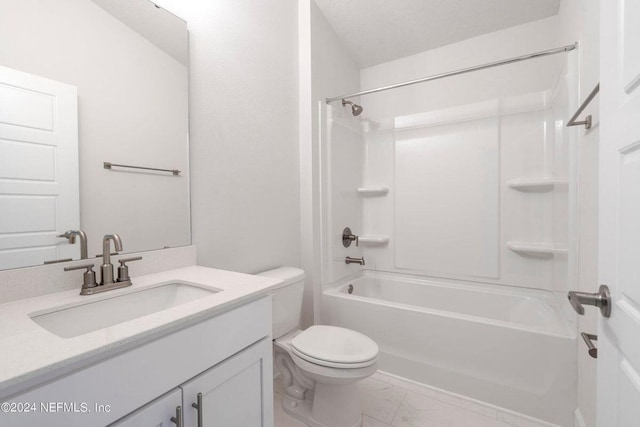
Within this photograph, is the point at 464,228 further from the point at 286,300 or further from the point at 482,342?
the point at 286,300

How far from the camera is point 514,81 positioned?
2.12m

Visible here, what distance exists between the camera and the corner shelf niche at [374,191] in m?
2.53

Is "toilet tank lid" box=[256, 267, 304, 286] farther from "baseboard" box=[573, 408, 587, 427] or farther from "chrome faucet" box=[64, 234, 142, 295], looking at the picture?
"baseboard" box=[573, 408, 587, 427]

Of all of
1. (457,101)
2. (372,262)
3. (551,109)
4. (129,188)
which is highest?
(457,101)

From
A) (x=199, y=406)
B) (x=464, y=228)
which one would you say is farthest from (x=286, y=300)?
(x=464, y=228)

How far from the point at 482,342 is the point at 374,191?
4.60ft

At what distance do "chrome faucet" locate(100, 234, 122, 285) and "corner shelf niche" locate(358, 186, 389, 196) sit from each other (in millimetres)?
1959

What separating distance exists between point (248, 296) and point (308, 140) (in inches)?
54.2

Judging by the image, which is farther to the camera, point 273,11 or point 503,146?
point 503,146

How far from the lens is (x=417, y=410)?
156cm

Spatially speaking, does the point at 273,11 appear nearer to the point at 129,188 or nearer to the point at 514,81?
the point at 129,188

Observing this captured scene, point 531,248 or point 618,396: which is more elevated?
point 531,248

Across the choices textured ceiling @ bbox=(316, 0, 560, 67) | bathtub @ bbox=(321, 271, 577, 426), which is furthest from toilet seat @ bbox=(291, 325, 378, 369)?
textured ceiling @ bbox=(316, 0, 560, 67)

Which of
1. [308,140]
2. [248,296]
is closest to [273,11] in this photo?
[308,140]
